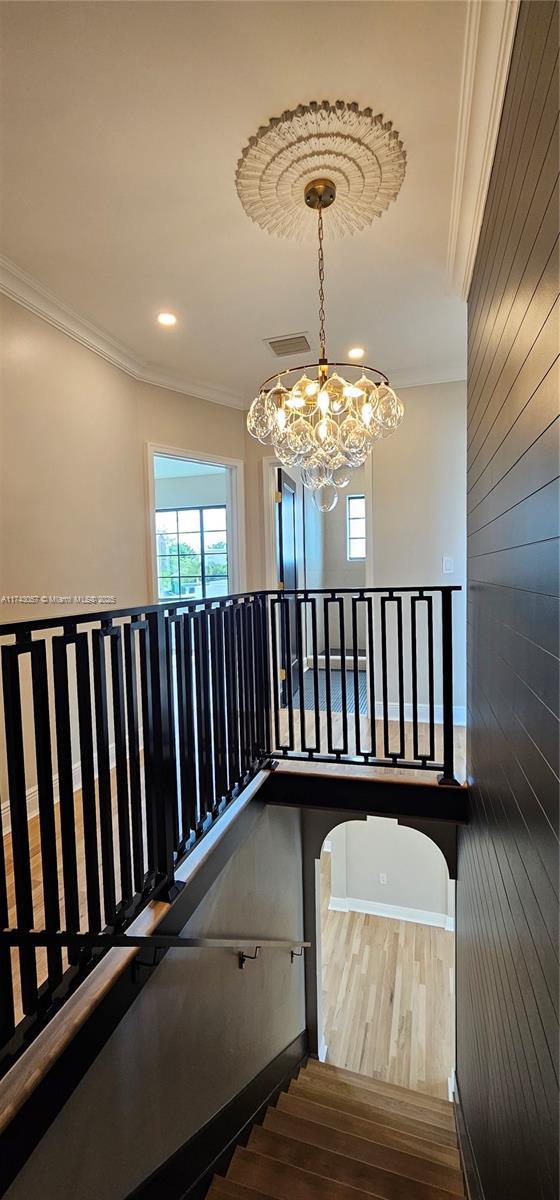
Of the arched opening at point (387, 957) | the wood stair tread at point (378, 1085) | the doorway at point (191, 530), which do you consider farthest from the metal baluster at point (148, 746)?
the doorway at point (191, 530)

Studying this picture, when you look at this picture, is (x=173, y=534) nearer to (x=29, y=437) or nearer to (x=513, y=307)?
(x=29, y=437)

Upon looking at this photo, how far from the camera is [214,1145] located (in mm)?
2375

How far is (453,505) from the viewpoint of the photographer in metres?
4.16

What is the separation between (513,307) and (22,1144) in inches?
97.0

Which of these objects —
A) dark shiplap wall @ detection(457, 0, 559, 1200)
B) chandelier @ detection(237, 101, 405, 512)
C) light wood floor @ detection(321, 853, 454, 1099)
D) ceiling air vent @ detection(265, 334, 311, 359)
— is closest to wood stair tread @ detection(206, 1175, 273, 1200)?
dark shiplap wall @ detection(457, 0, 559, 1200)

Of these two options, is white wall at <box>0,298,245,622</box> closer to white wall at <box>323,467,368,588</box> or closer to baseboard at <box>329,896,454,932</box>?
white wall at <box>323,467,368,588</box>

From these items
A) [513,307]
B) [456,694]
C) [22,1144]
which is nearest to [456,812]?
[456,694]

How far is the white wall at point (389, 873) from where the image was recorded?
578cm

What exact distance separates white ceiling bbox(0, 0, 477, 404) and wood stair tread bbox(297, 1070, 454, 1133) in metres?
5.35

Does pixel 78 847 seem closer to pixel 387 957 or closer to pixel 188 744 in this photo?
pixel 188 744

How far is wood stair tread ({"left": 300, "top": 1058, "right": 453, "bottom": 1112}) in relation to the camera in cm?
360

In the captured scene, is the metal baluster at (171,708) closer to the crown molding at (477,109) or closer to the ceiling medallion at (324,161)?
the ceiling medallion at (324,161)

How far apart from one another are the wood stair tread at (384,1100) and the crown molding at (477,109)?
527 centimetres

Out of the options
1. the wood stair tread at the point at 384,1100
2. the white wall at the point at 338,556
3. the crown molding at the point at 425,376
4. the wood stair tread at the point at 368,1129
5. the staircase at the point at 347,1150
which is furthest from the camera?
the white wall at the point at 338,556
